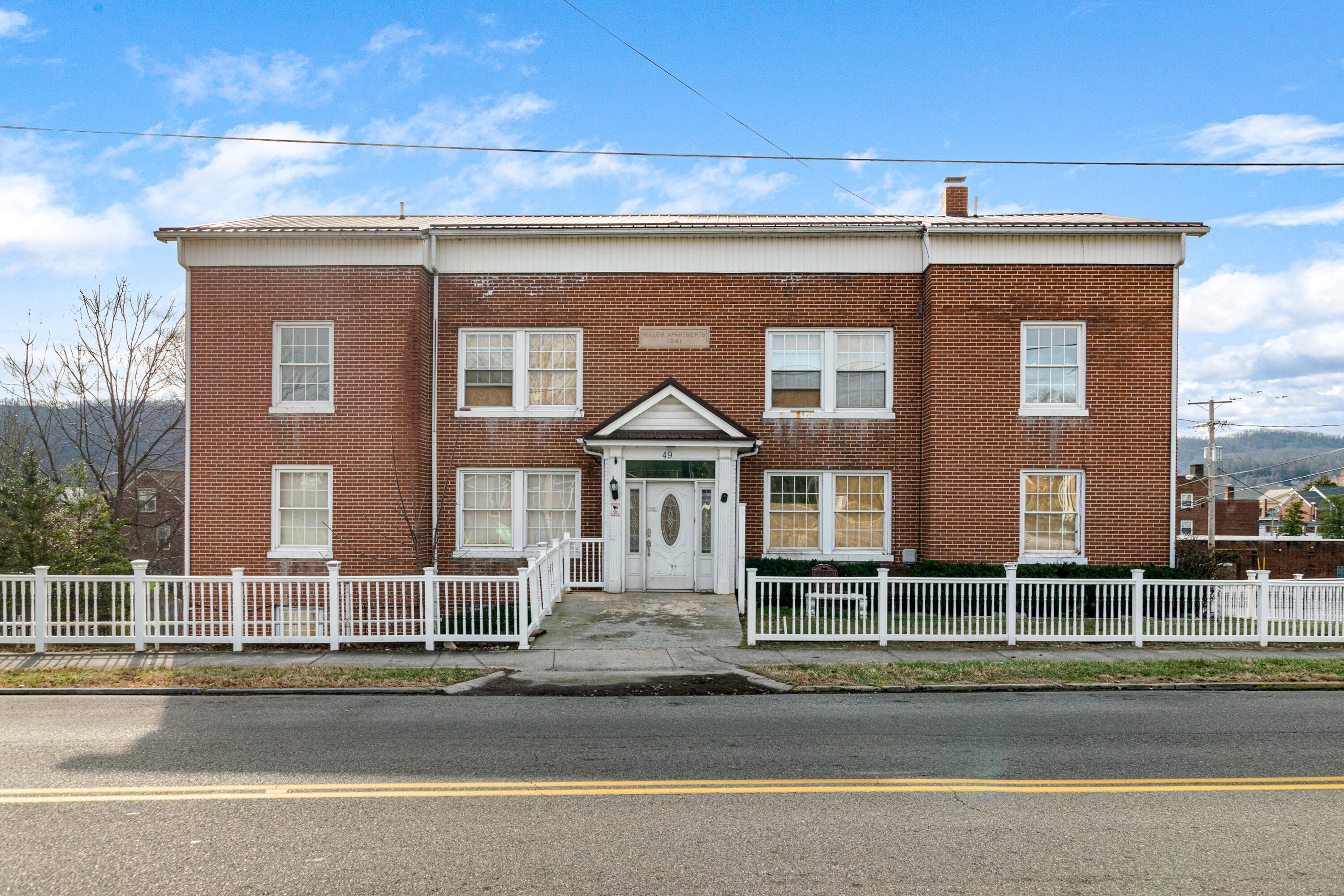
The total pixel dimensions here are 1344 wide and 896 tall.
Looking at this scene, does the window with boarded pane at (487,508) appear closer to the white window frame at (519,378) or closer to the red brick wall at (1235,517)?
the white window frame at (519,378)

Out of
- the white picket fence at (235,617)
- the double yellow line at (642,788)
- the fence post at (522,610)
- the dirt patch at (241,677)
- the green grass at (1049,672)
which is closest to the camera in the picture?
the double yellow line at (642,788)

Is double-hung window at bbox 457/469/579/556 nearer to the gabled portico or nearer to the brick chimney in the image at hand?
the gabled portico

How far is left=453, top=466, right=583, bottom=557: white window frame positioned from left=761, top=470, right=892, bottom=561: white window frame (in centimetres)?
405

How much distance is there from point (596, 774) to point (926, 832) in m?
2.54

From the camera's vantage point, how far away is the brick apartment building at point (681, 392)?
1784 cm

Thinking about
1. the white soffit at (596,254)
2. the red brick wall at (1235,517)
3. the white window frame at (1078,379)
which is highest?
the white soffit at (596,254)

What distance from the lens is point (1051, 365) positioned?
59.5 ft

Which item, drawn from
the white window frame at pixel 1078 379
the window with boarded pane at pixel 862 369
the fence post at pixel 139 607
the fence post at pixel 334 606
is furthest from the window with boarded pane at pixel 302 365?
the white window frame at pixel 1078 379

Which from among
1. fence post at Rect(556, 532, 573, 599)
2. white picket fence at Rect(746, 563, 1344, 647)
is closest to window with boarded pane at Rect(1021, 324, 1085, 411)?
white picket fence at Rect(746, 563, 1344, 647)

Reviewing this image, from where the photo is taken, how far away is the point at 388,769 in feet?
22.4

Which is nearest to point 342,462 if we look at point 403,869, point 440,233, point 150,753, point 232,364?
point 232,364

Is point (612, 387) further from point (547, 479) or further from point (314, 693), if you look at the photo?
point (314, 693)

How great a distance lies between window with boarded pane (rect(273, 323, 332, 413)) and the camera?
18.2 meters

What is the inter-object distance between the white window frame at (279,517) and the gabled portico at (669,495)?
217 inches
